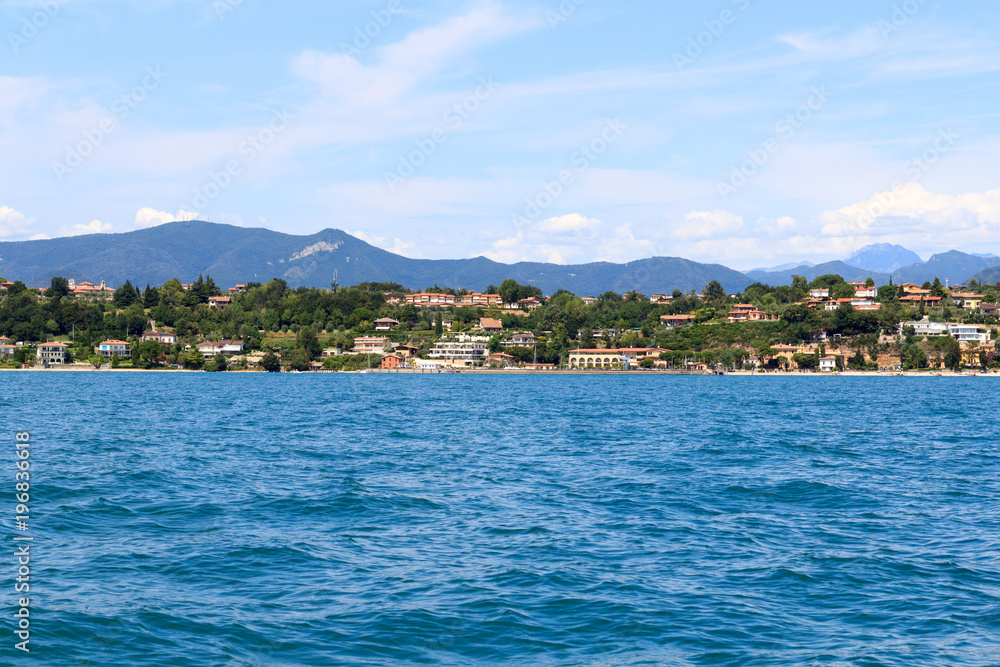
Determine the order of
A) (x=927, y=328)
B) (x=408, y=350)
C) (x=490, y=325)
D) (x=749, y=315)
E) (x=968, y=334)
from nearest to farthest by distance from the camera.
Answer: (x=968, y=334) → (x=927, y=328) → (x=408, y=350) → (x=749, y=315) → (x=490, y=325)

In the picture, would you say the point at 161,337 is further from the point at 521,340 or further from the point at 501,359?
the point at 521,340

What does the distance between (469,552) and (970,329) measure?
A: 536 ft

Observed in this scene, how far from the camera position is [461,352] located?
158 m

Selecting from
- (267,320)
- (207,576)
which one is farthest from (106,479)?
(267,320)

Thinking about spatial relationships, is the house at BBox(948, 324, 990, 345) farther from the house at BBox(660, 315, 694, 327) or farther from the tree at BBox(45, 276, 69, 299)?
the tree at BBox(45, 276, 69, 299)

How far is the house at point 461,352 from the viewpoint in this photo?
156375mm

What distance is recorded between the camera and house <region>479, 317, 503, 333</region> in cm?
18075

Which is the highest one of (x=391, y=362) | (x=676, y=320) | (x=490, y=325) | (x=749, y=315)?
(x=749, y=315)

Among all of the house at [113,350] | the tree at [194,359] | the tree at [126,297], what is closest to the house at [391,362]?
the tree at [194,359]

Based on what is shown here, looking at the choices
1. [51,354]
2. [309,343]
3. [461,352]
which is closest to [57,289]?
[51,354]

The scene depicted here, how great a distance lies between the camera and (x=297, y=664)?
9.40 metres

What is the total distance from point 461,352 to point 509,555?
144m

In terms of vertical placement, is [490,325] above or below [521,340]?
above

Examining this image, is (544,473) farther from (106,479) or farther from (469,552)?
(106,479)
